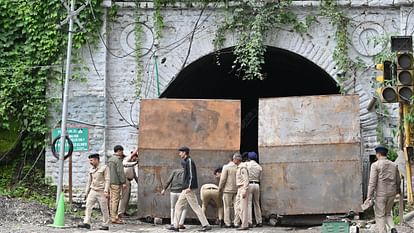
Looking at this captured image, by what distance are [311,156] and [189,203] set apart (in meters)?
2.65

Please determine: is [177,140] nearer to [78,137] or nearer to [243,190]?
[243,190]

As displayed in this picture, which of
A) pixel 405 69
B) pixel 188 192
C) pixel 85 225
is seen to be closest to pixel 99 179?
pixel 85 225

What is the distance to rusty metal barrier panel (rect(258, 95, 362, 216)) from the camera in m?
14.1

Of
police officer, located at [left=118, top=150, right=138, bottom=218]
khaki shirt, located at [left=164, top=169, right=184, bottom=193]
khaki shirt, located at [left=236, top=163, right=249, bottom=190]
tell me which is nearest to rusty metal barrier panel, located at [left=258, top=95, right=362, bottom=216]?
khaki shirt, located at [left=236, top=163, right=249, bottom=190]

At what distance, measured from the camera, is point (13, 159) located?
53.7ft

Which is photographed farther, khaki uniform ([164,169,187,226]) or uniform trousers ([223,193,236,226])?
uniform trousers ([223,193,236,226])

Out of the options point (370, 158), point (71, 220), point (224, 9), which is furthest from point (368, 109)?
point (71, 220)

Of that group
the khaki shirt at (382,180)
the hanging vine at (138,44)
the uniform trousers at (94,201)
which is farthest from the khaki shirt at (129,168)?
the khaki shirt at (382,180)

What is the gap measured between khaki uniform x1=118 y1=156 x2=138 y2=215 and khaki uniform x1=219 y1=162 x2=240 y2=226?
206cm

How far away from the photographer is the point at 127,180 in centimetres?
1483

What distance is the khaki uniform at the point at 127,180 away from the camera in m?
14.8

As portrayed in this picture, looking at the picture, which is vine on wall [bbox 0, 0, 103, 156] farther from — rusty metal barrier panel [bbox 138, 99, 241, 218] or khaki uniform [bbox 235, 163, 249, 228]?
khaki uniform [bbox 235, 163, 249, 228]

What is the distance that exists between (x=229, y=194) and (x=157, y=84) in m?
3.32

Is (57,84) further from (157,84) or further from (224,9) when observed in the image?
(224,9)
